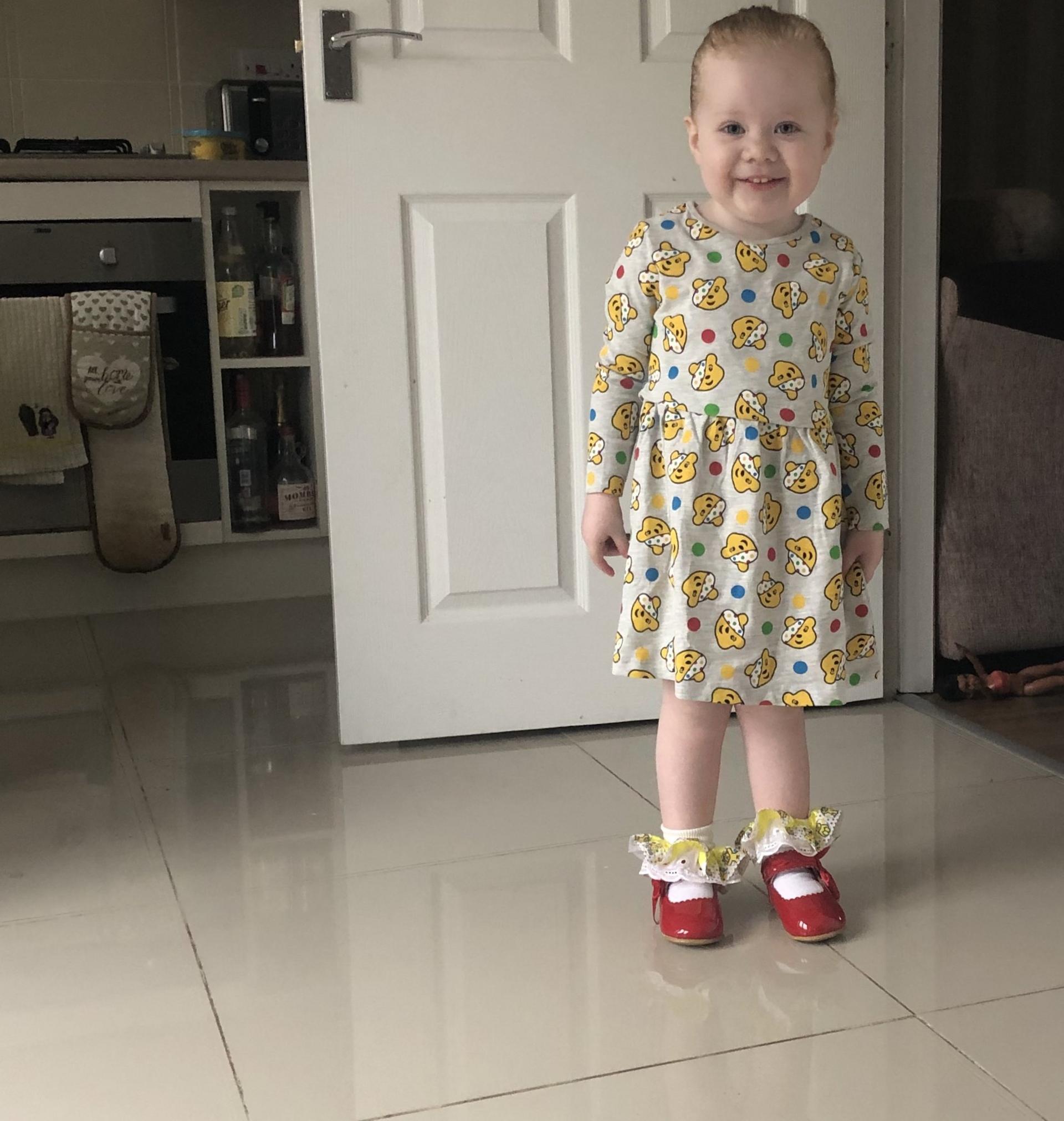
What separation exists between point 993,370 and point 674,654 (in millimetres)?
1072

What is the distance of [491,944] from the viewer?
4.34 feet

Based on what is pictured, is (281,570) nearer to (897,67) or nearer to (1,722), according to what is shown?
(1,722)

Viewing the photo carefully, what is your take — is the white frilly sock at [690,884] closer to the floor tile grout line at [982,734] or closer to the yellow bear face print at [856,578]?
the yellow bear face print at [856,578]

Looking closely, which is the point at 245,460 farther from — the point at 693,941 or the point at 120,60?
the point at 693,941

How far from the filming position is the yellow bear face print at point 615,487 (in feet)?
4.34

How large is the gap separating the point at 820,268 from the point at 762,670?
383 millimetres

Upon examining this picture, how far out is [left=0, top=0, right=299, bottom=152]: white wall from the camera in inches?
135

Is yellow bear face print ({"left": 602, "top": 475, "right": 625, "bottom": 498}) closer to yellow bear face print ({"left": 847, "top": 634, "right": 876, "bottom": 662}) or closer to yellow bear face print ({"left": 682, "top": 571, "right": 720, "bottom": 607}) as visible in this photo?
yellow bear face print ({"left": 682, "top": 571, "right": 720, "bottom": 607})

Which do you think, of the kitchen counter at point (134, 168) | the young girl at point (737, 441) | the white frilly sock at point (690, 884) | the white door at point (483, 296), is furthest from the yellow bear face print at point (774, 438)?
the kitchen counter at point (134, 168)

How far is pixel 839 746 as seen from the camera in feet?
6.29

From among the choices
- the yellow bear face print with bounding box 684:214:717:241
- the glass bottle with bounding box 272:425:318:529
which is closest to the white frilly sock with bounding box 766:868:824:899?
the yellow bear face print with bounding box 684:214:717:241

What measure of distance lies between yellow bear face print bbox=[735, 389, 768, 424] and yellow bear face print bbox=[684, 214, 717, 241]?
0.15 m

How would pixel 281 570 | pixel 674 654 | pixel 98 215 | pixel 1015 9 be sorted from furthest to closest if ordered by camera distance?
pixel 281 570
pixel 98 215
pixel 1015 9
pixel 674 654

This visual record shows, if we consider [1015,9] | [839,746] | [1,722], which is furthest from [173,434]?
[1015,9]
